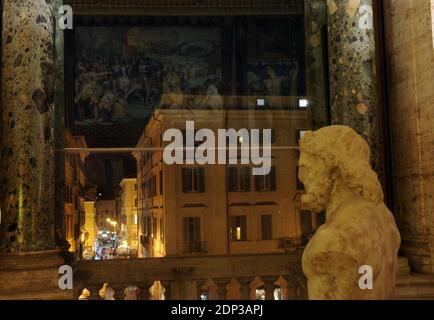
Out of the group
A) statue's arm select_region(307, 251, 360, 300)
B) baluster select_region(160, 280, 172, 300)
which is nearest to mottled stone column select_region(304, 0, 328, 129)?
baluster select_region(160, 280, 172, 300)

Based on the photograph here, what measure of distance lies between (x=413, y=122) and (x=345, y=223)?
2940 millimetres

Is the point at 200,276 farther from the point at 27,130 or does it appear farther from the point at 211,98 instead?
the point at 211,98

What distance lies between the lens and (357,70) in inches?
197

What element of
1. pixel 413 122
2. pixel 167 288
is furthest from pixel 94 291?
pixel 413 122

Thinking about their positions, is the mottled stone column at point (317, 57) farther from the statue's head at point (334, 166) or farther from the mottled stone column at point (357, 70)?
the statue's head at point (334, 166)

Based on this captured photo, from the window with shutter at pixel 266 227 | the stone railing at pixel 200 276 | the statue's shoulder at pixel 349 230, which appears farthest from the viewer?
the window with shutter at pixel 266 227

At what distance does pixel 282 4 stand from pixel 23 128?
6.15 metres

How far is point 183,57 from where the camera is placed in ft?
30.8

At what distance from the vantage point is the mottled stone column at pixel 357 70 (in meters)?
4.96

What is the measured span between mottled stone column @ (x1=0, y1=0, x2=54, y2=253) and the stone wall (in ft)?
11.5

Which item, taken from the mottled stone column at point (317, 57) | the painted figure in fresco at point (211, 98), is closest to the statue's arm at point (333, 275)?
the mottled stone column at point (317, 57)

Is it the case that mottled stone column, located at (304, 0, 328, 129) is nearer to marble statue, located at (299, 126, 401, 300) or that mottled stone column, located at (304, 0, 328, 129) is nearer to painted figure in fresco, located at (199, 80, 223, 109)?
painted figure in fresco, located at (199, 80, 223, 109)

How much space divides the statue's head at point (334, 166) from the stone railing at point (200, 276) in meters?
2.94
